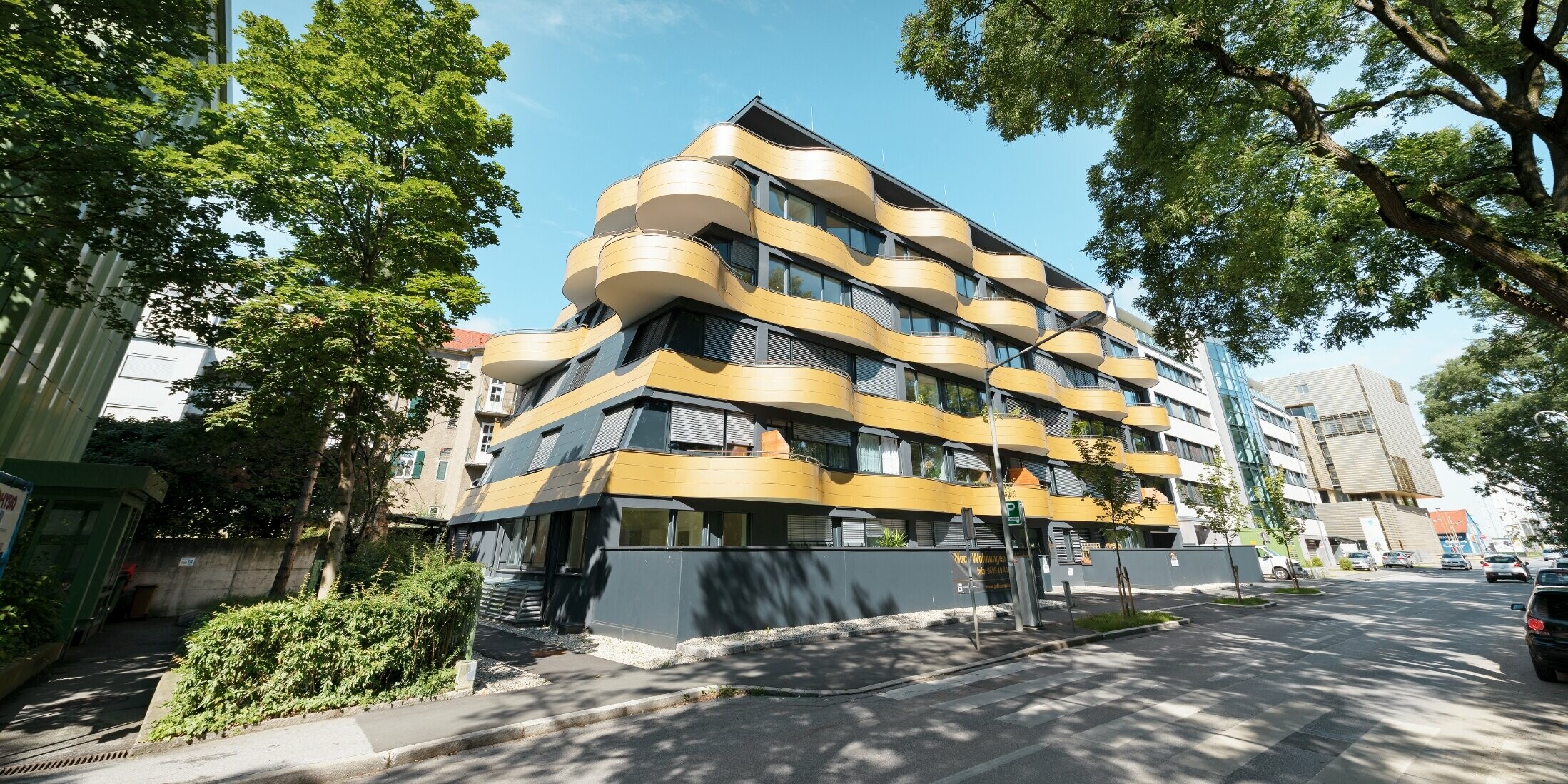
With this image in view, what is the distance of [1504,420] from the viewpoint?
3703 centimetres

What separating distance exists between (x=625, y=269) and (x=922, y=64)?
9.49 meters

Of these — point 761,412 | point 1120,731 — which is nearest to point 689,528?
point 761,412

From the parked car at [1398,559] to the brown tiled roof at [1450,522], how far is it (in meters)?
59.1

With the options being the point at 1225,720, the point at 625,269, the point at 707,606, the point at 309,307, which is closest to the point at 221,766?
the point at 309,307

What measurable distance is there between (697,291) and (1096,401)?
25.6m

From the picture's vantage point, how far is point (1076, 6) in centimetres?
990

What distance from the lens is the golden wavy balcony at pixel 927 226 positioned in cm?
2523

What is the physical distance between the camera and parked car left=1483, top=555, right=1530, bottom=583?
3284 centimetres

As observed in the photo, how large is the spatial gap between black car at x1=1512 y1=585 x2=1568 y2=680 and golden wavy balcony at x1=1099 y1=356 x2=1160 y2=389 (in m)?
27.6

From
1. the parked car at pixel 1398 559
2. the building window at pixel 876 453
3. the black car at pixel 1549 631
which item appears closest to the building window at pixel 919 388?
the building window at pixel 876 453

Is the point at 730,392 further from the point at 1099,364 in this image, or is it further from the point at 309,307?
the point at 1099,364

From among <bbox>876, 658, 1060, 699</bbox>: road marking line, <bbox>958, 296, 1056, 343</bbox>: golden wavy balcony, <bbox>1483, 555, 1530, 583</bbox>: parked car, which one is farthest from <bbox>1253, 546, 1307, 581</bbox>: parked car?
<bbox>876, 658, 1060, 699</bbox>: road marking line

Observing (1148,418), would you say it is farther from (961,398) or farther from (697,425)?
(697,425)

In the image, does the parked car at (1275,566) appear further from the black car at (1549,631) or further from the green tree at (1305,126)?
the green tree at (1305,126)
